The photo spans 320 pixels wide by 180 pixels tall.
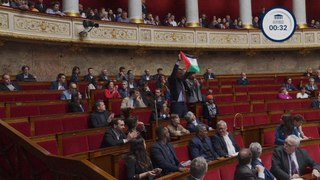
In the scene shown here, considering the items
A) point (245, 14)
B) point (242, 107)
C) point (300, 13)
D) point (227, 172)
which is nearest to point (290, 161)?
point (227, 172)

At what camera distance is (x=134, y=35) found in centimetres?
903

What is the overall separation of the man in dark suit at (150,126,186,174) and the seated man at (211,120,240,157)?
2.11ft

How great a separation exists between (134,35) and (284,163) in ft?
19.4

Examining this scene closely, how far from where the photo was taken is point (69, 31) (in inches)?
312

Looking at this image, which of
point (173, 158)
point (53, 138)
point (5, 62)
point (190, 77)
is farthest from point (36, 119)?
point (5, 62)

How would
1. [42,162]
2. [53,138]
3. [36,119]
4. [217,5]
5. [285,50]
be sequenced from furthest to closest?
[217,5] → [285,50] → [36,119] → [53,138] → [42,162]

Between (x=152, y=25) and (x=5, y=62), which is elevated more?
(x=152, y=25)

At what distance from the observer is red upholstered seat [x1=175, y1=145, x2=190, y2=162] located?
12.2 feet

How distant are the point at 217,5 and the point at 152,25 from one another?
3779mm

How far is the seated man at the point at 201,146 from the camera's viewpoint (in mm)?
3729

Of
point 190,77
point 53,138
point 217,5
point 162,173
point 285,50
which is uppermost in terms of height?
point 217,5

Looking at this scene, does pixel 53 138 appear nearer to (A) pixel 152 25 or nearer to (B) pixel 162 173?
(B) pixel 162 173

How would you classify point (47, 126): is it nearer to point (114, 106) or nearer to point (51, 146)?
point (51, 146)

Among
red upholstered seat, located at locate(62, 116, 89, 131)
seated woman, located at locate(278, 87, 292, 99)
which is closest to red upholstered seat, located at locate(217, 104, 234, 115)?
seated woman, located at locate(278, 87, 292, 99)
